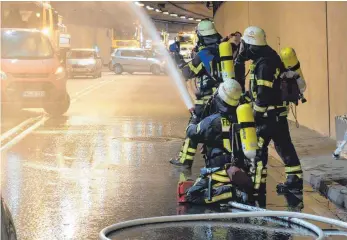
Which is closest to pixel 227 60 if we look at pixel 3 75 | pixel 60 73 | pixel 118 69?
pixel 3 75

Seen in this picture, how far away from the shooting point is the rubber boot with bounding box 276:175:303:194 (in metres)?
9.27

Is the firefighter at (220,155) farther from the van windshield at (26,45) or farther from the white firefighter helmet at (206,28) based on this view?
the van windshield at (26,45)

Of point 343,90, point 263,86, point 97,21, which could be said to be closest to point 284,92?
point 263,86

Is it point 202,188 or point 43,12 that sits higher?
point 43,12

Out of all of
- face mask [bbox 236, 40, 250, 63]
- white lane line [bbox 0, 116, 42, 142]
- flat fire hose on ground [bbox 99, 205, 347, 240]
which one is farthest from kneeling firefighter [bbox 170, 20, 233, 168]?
white lane line [bbox 0, 116, 42, 142]

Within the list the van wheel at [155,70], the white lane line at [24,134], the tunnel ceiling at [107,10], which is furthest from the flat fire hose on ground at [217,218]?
the van wheel at [155,70]

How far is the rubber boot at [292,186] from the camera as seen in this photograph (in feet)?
30.4

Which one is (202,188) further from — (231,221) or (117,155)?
(117,155)

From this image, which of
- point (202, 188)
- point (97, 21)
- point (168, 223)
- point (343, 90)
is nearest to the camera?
point (168, 223)

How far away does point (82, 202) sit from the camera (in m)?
8.70

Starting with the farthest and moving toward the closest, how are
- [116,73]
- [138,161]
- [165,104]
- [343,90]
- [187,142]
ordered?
[116,73], [165,104], [343,90], [138,161], [187,142]

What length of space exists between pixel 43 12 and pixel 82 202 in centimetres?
1845

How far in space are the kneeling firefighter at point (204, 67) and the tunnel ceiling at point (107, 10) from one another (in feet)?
103

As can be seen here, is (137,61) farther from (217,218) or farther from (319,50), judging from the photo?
(217,218)
